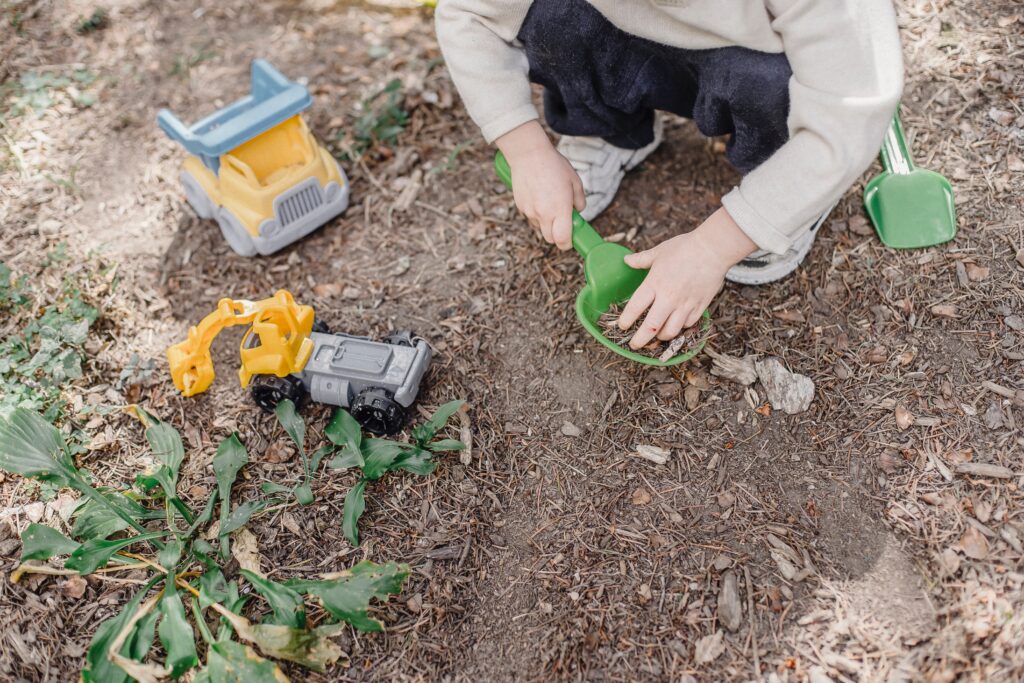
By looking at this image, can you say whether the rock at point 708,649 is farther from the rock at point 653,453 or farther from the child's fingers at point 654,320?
the child's fingers at point 654,320

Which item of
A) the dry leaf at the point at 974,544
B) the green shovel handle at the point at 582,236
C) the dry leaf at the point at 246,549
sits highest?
the green shovel handle at the point at 582,236

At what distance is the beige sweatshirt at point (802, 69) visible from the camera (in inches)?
54.8

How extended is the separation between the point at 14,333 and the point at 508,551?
145 centimetres

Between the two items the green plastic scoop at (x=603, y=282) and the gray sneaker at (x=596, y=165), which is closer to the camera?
the green plastic scoop at (x=603, y=282)

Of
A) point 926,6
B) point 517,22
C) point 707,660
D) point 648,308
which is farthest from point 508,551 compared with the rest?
point 926,6

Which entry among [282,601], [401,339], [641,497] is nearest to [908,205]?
[641,497]

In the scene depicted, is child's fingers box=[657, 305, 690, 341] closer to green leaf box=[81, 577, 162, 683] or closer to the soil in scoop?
the soil in scoop

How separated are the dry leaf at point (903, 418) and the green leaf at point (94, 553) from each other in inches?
64.7

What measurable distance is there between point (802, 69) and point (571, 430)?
90 centimetres

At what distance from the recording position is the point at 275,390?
5.89 feet

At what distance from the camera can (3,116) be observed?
8.33 feet

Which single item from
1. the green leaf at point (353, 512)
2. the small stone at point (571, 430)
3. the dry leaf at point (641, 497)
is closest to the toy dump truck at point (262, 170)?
the green leaf at point (353, 512)

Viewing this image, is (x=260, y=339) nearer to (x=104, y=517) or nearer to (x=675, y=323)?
(x=104, y=517)

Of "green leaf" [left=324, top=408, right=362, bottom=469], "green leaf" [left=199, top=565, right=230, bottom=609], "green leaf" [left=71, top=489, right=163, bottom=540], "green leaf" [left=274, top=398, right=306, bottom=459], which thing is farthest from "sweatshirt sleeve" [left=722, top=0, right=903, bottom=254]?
"green leaf" [left=71, top=489, right=163, bottom=540]
